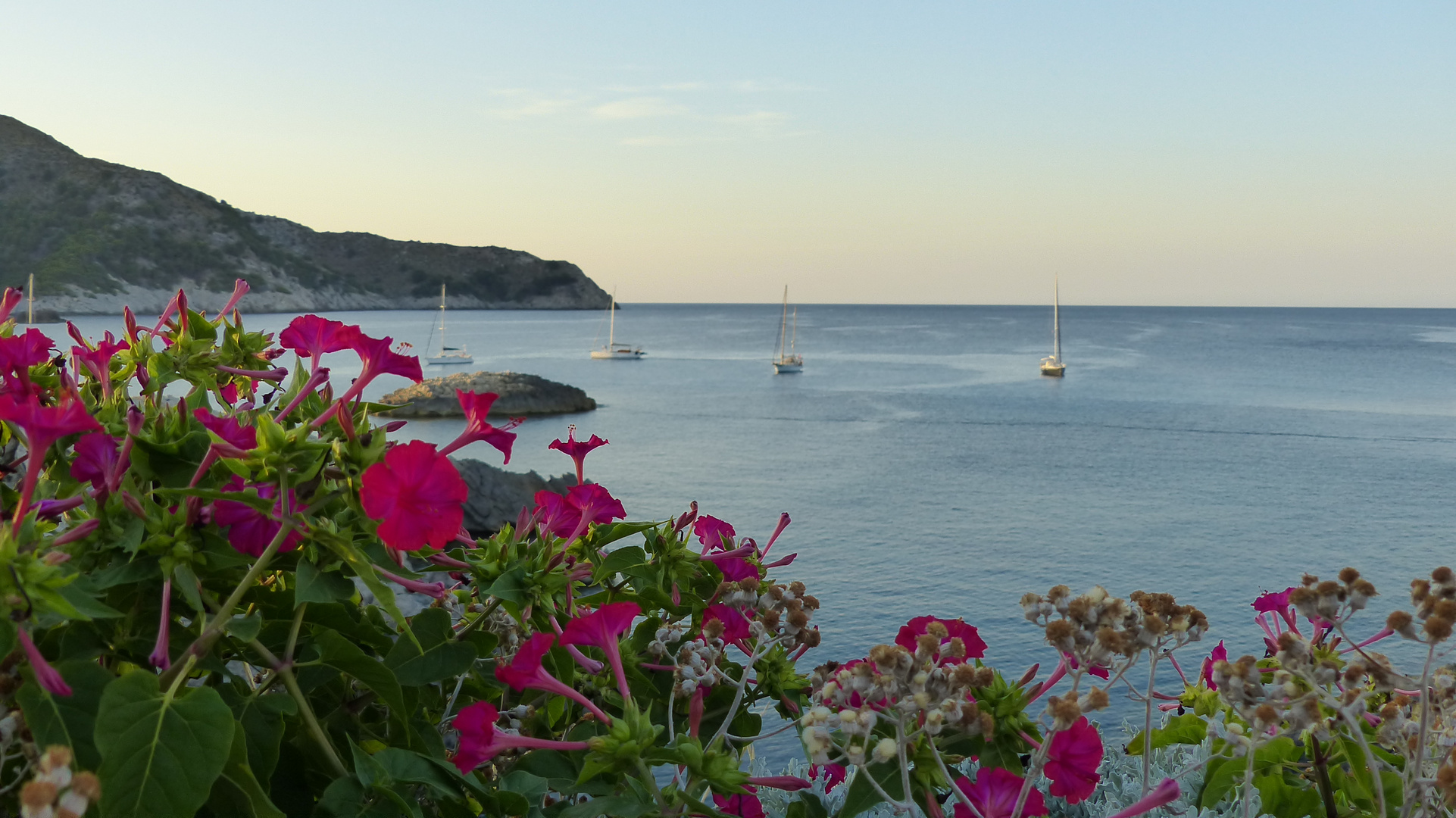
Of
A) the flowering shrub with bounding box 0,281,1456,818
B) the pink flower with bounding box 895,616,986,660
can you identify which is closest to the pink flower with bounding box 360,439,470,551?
the flowering shrub with bounding box 0,281,1456,818

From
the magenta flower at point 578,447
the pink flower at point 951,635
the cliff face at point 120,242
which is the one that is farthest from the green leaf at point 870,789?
the cliff face at point 120,242

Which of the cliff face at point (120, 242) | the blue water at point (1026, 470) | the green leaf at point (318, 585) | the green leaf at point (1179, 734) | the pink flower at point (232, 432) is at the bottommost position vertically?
the blue water at point (1026, 470)

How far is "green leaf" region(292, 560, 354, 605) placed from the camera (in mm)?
1012

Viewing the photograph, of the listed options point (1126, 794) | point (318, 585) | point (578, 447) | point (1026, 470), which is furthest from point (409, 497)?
point (1026, 470)

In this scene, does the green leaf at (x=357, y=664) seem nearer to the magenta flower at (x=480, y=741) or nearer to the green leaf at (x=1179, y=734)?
the magenta flower at (x=480, y=741)

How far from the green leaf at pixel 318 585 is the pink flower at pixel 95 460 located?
31cm

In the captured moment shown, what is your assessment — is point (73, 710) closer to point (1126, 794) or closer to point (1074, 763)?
point (1074, 763)

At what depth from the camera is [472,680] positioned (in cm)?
167

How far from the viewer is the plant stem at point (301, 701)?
1.16m

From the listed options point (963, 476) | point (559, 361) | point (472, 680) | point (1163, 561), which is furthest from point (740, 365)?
point (472, 680)

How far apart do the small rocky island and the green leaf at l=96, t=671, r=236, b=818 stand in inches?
1793

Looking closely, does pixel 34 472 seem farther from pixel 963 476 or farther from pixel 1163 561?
pixel 963 476

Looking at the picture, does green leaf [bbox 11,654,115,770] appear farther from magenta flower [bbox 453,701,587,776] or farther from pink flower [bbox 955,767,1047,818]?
pink flower [bbox 955,767,1047,818]

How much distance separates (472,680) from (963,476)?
3658 centimetres
